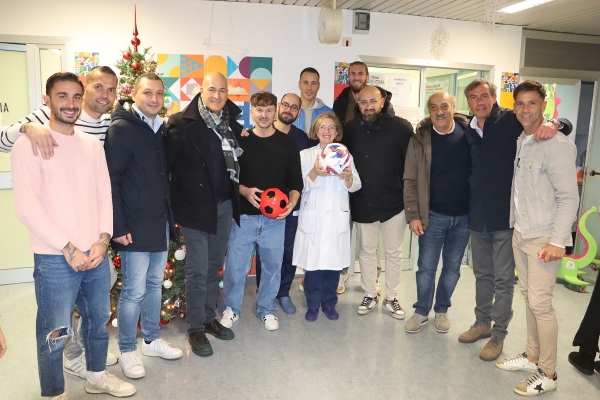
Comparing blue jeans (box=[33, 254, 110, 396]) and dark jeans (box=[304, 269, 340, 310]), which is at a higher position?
blue jeans (box=[33, 254, 110, 396])

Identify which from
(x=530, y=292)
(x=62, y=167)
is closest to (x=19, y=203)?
(x=62, y=167)

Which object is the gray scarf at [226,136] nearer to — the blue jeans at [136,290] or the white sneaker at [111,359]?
the blue jeans at [136,290]

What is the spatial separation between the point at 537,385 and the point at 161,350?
2.26m

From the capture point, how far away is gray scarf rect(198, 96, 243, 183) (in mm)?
2744

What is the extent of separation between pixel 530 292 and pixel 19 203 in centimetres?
266

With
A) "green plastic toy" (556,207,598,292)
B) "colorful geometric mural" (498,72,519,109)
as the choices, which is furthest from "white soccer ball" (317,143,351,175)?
"colorful geometric mural" (498,72,519,109)

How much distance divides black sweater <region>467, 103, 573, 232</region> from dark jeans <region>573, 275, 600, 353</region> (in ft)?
2.22

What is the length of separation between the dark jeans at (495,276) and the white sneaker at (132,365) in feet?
7.44

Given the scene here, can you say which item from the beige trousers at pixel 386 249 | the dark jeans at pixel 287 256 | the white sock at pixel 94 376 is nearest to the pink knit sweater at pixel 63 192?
the white sock at pixel 94 376

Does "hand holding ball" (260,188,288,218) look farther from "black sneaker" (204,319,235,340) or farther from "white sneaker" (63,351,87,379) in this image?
"white sneaker" (63,351,87,379)

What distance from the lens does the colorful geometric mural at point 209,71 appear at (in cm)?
423

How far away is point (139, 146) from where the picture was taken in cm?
235

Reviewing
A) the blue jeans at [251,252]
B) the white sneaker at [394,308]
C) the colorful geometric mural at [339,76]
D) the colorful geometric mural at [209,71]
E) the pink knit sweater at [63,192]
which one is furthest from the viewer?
the colorful geometric mural at [339,76]

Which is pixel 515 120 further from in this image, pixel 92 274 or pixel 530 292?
pixel 92 274
